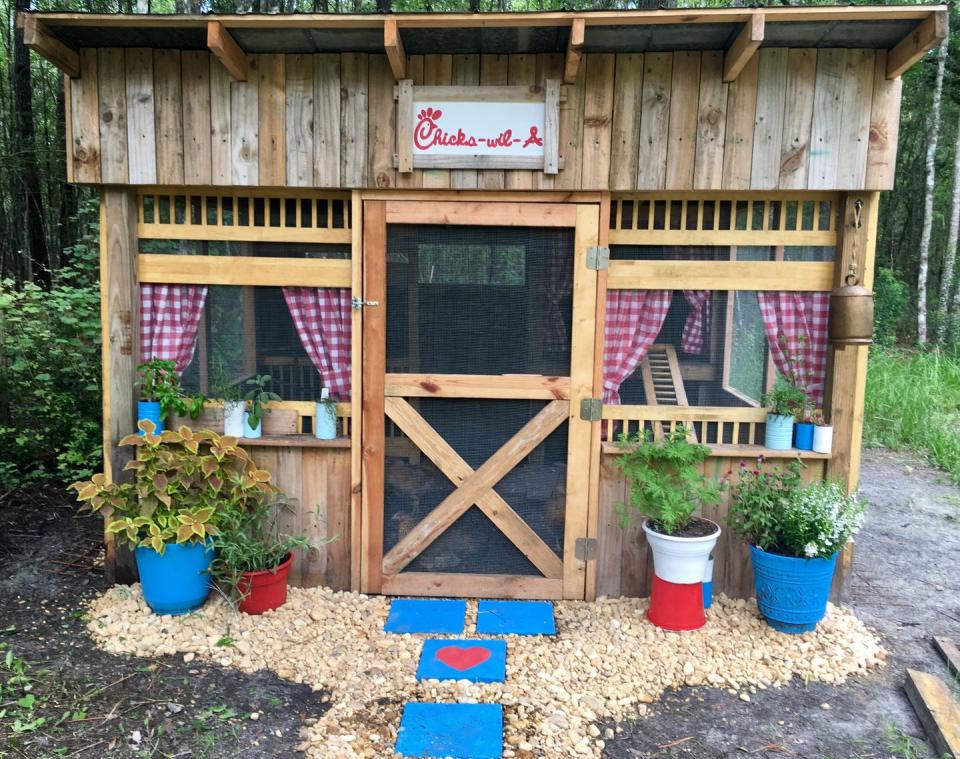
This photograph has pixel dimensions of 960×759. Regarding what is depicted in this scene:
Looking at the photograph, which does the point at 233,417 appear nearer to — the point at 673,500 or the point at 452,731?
the point at 452,731

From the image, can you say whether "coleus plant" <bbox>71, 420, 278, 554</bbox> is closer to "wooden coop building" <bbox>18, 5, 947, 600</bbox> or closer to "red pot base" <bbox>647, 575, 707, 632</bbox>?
"wooden coop building" <bbox>18, 5, 947, 600</bbox>

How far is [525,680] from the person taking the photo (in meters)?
3.16

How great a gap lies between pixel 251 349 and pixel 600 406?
203cm

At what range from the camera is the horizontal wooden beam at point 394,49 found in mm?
3291

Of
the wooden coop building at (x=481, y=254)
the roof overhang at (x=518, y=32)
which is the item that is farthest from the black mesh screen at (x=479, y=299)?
the roof overhang at (x=518, y=32)

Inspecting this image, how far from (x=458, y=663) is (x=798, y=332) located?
102 inches

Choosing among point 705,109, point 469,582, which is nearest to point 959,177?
point 705,109

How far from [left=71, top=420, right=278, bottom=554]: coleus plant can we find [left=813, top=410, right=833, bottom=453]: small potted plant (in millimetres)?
3061

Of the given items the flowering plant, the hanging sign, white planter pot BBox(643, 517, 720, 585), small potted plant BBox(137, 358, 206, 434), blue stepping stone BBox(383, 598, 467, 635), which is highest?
the hanging sign

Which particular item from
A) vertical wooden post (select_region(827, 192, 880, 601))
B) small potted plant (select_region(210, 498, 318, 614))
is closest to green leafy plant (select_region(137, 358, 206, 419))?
small potted plant (select_region(210, 498, 318, 614))

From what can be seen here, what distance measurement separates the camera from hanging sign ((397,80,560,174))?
363cm

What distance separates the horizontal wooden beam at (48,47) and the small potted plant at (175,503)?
194 cm

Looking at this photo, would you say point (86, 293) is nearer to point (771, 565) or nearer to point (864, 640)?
point (771, 565)

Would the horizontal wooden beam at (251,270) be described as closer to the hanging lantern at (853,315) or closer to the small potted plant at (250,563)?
the small potted plant at (250,563)
